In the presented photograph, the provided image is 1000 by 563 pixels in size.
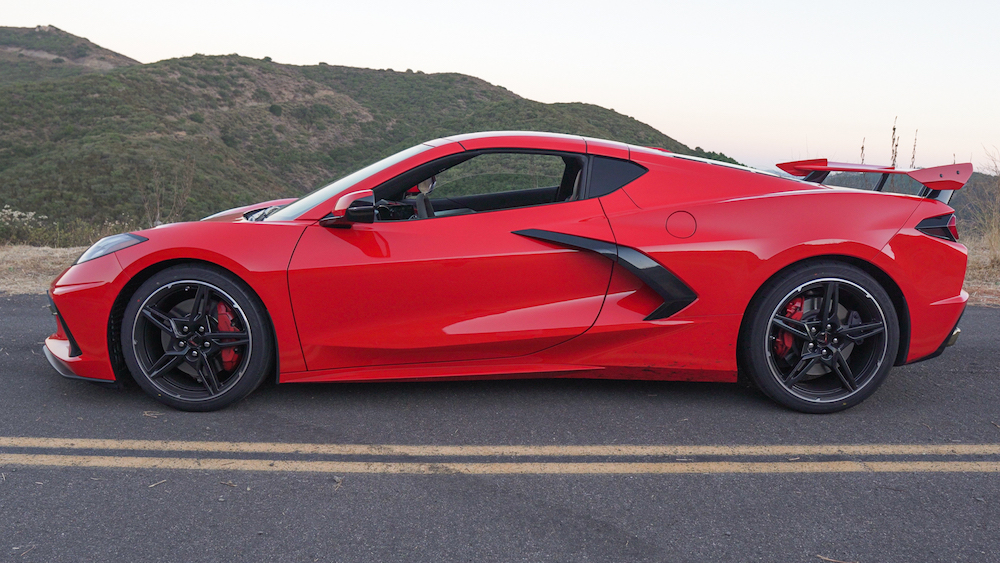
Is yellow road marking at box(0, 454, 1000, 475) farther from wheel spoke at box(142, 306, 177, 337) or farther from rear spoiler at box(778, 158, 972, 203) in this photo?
rear spoiler at box(778, 158, 972, 203)

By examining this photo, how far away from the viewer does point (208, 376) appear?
11.2 feet

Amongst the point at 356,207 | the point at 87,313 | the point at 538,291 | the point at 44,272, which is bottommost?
the point at 44,272

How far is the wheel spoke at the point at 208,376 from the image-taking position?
339cm

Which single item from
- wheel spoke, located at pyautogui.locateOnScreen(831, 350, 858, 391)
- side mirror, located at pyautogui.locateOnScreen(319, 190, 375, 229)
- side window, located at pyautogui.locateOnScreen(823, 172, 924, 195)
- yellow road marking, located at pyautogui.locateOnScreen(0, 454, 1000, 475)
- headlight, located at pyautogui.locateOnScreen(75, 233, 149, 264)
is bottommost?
yellow road marking, located at pyautogui.locateOnScreen(0, 454, 1000, 475)

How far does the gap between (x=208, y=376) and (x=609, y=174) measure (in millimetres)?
2274

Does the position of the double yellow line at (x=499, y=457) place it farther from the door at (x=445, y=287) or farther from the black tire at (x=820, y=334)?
the door at (x=445, y=287)

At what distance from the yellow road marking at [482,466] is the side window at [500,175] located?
1597mm

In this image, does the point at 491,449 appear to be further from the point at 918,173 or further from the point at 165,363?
the point at 918,173

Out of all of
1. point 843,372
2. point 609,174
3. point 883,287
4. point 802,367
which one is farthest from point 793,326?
point 609,174

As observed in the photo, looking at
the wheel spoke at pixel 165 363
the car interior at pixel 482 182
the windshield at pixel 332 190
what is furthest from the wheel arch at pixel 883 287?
the wheel spoke at pixel 165 363

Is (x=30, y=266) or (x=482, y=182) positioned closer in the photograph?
(x=482, y=182)

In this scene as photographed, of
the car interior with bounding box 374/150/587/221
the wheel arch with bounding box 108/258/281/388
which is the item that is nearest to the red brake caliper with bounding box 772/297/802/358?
the car interior with bounding box 374/150/587/221

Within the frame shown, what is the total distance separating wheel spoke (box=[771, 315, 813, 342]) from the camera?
346 centimetres

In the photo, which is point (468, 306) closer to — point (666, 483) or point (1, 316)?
point (666, 483)
